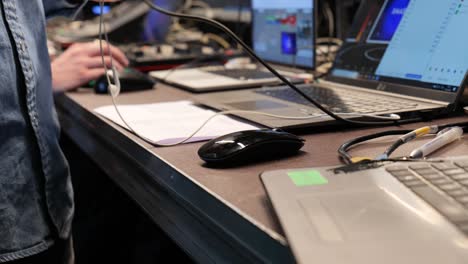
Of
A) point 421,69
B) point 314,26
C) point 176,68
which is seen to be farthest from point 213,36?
point 421,69

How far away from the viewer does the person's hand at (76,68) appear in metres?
1.10

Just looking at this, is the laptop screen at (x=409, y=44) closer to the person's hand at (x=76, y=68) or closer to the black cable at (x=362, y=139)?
the black cable at (x=362, y=139)

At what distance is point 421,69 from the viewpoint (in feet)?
2.81

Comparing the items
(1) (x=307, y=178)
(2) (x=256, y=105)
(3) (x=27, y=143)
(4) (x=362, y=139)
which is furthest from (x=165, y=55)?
(1) (x=307, y=178)

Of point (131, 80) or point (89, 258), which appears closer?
point (131, 80)

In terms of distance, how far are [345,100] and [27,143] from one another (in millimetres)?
479

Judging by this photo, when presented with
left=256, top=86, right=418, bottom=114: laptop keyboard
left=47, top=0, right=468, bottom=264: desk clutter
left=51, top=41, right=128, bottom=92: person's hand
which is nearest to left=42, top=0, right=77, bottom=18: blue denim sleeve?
left=47, top=0, right=468, bottom=264: desk clutter

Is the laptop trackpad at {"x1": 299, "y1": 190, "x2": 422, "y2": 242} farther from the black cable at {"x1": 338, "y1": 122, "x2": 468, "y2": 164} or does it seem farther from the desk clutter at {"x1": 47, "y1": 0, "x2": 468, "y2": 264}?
the black cable at {"x1": 338, "y1": 122, "x2": 468, "y2": 164}

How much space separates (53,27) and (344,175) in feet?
8.13

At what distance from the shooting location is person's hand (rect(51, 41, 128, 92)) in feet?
3.62

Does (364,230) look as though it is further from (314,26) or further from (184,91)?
(314,26)

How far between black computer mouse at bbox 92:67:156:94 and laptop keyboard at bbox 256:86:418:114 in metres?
0.26

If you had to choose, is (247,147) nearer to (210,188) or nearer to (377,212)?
(210,188)

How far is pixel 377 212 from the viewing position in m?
0.39
